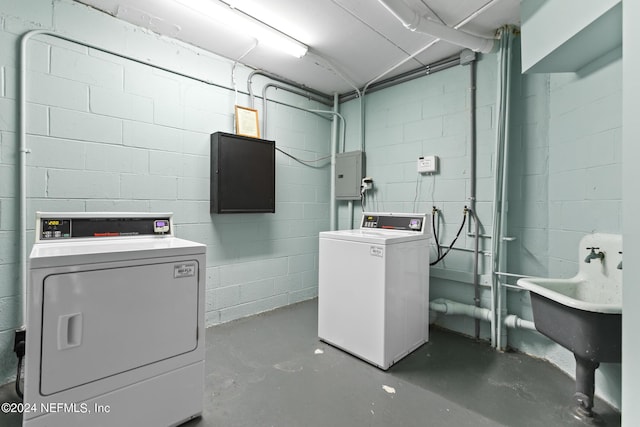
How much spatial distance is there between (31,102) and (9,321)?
1408 millimetres

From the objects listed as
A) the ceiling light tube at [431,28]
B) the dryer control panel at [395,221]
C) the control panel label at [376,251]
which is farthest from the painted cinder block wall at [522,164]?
the control panel label at [376,251]

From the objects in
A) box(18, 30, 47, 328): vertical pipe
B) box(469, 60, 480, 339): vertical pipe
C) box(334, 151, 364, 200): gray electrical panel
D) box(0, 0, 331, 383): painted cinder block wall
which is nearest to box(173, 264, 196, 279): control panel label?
box(0, 0, 331, 383): painted cinder block wall

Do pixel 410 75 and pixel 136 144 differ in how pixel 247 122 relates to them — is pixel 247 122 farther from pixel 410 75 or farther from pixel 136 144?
pixel 410 75

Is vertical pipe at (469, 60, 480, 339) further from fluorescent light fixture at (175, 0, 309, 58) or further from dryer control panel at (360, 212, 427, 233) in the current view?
fluorescent light fixture at (175, 0, 309, 58)

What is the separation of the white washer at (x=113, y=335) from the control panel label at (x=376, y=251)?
1.13 m

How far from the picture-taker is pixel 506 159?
7.38 feet

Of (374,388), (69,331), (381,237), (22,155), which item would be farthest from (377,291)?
(22,155)

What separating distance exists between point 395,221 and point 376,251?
678 millimetres

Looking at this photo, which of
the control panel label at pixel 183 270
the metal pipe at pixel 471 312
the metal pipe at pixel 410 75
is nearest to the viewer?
the control panel label at pixel 183 270

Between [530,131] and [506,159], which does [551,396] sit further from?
[530,131]

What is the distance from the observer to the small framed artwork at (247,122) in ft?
8.98

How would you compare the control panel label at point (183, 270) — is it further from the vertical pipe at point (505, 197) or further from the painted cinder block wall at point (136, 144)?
the vertical pipe at point (505, 197)

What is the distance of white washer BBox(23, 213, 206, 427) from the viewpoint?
1177 millimetres

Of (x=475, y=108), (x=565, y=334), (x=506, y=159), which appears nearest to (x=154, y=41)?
(x=475, y=108)
